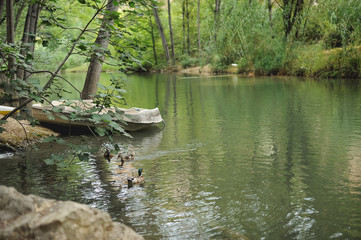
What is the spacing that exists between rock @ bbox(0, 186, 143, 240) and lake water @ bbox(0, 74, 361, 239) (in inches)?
90.5

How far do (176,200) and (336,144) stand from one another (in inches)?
190

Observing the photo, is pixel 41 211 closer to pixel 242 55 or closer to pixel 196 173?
pixel 196 173

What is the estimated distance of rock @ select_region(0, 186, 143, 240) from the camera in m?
2.27

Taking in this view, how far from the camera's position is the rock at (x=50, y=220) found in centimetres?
227

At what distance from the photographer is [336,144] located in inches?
361

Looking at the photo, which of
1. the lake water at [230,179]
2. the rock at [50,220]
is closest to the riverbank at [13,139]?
the lake water at [230,179]

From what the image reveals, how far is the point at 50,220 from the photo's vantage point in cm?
226

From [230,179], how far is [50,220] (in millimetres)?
4879

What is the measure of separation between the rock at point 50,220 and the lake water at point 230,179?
2299 millimetres

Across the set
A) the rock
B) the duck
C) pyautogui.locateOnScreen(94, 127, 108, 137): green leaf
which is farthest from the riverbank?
the rock

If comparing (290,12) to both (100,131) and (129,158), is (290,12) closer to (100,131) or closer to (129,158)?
(129,158)

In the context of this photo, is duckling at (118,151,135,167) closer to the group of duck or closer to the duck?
the group of duck

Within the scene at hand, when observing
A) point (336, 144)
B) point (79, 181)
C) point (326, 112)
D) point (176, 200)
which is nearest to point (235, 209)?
point (176, 200)

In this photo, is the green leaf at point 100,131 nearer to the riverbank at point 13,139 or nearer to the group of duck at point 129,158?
the group of duck at point 129,158
